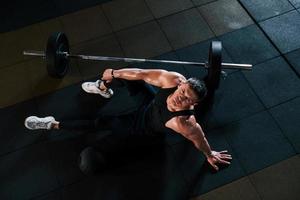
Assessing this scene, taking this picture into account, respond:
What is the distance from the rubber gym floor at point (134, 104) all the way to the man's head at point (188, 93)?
85cm

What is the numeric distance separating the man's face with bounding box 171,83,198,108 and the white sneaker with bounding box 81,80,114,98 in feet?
3.58

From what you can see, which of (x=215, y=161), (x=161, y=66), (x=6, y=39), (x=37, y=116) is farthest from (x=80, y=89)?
(x=215, y=161)

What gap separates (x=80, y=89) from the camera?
372 centimetres

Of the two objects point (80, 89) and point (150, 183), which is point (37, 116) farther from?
point (150, 183)

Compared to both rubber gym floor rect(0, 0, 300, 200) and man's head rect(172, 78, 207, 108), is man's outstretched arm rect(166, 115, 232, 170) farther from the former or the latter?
rubber gym floor rect(0, 0, 300, 200)

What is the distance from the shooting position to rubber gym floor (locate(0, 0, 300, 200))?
3.17 m

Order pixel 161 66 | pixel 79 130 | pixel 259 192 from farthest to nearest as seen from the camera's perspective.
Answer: pixel 161 66
pixel 79 130
pixel 259 192

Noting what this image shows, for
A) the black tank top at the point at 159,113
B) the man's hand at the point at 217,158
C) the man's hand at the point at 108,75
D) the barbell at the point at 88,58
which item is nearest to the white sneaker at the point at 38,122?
the barbell at the point at 88,58

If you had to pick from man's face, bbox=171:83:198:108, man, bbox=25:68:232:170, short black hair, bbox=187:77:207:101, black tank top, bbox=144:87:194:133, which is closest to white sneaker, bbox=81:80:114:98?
man, bbox=25:68:232:170

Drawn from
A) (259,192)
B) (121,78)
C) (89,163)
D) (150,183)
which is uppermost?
(121,78)

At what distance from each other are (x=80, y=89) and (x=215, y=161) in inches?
59.5

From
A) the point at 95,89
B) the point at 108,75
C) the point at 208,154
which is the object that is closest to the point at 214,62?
the point at 208,154

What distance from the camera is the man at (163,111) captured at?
8.41 ft

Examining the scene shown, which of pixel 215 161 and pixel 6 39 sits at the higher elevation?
pixel 6 39
